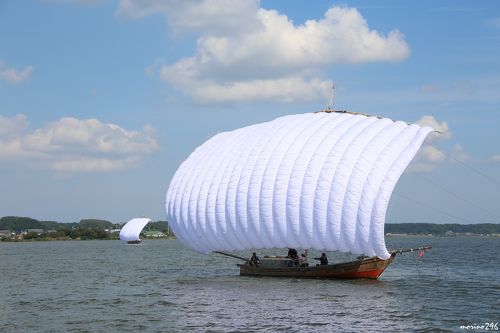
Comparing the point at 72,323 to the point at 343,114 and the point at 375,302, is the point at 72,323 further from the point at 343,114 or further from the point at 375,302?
the point at 343,114

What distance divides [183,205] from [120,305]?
9.29m

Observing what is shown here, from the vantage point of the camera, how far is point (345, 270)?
37.5 meters

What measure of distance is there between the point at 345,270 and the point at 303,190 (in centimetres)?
527

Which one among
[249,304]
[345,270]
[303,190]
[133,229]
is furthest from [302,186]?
[133,229]

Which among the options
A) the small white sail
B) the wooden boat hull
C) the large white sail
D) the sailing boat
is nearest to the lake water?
the wooden boat hull

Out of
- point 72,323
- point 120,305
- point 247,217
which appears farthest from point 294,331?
point 247,217

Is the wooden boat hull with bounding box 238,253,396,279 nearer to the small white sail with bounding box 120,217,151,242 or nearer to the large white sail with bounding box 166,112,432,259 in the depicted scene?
the large white sail with bounding box 166,112,432,259

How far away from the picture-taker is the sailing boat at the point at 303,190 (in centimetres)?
3403

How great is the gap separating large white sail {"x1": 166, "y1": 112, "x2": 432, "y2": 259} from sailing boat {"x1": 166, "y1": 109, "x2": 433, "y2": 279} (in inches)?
1.8

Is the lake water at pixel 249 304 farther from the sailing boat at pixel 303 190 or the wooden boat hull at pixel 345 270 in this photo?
the sailing boat at pixel 303 190

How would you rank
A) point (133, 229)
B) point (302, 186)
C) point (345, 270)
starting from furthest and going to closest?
1. point (133, 229)
2. point (345, 270)
3. point (302, 186)

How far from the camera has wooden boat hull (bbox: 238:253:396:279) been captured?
37125mm

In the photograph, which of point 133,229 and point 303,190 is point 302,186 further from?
point 133,229

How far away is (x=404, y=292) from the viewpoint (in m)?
34.6
